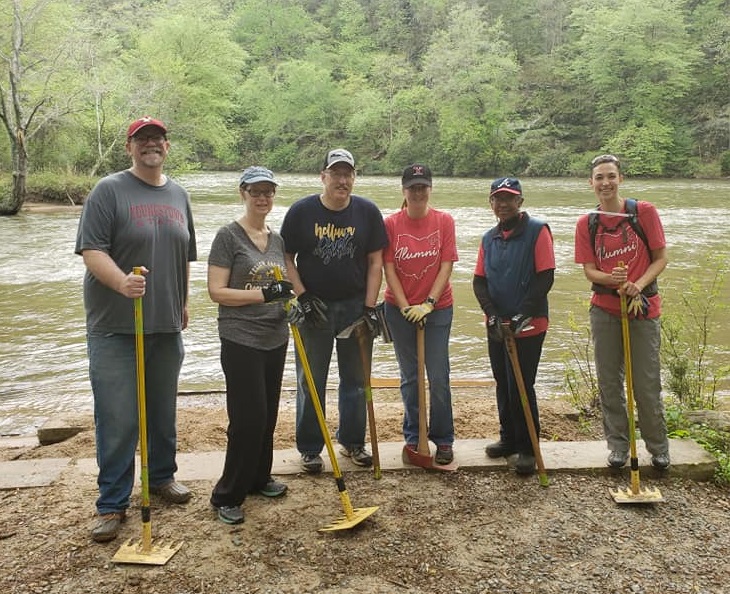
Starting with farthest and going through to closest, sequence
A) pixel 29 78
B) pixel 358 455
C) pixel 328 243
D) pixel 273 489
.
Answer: pixel 29 78, pixel 358 455, pixel 328 243, pixel 273 489

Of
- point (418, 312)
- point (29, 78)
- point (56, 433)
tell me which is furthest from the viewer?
point (29, 78)

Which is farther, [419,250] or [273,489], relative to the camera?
[419,250]

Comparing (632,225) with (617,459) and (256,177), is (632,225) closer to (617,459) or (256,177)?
(617,459)

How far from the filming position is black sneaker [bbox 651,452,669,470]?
4164mm

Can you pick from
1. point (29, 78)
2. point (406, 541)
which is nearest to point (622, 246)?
point (406, 541)

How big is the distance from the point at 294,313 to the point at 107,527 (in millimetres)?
1468

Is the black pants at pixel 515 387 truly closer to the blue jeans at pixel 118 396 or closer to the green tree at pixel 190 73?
the blue jeans at pixel 118 396

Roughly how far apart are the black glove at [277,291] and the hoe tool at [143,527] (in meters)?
0.64

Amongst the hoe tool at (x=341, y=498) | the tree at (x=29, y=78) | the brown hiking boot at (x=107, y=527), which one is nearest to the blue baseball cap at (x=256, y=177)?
the hoe tool at (x=341, y=498)

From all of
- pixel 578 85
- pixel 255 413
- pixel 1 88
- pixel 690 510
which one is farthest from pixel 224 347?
pixel 578 85

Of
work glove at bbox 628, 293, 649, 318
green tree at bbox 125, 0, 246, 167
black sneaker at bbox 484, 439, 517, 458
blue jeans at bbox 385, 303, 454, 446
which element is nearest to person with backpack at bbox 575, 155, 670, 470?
work glove at bbox 628, 293, 649, 318

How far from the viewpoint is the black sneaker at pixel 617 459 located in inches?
166

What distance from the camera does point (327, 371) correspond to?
418 centimetres

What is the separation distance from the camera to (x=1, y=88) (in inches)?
920
